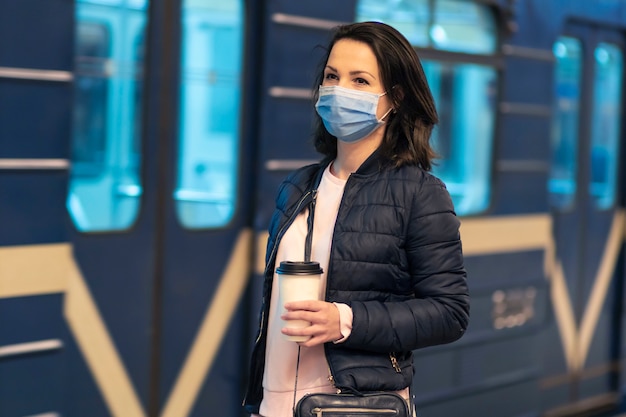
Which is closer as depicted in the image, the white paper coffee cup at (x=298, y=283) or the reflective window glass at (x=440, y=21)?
the white paper coffee cup at (x=298, y=283)

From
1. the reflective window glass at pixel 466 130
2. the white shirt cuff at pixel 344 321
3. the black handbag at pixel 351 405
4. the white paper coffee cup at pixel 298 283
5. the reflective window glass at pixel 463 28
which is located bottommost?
the black handbag at pixel 351 405

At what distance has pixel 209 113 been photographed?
3.67 metres

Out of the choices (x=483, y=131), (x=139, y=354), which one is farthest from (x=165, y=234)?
(x=483, y=131)

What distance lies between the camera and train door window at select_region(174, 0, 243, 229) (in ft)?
11.7

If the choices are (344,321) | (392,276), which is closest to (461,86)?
(392,276)

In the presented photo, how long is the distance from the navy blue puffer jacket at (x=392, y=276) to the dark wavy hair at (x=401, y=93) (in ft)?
0.28

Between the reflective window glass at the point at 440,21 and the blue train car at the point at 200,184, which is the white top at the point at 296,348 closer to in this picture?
the blue train car at the point at 200,184

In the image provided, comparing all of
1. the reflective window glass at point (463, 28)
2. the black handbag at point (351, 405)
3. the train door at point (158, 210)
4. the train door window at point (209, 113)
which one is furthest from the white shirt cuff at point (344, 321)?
the reflective window glass at point (463, 28)

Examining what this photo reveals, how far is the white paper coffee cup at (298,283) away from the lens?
2016 millimetres

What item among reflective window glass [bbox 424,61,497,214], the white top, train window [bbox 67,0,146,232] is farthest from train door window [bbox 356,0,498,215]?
the white top

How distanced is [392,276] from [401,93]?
0.38 meters

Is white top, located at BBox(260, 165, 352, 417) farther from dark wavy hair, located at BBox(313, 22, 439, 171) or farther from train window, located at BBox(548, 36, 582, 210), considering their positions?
train window, located at BBox(548, 36, 582, 210)

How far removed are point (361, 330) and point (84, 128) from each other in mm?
1519

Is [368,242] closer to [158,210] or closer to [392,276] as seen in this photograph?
[392,276]
